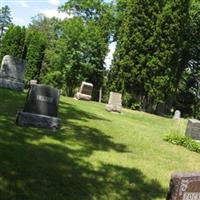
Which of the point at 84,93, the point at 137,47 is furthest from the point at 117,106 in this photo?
the point at 137,47

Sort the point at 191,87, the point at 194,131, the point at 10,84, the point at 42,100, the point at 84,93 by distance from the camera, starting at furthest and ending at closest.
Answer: the point at 191,87
the point at 84,93
the point at 10,84
the point at 194,131
the point at 42,100

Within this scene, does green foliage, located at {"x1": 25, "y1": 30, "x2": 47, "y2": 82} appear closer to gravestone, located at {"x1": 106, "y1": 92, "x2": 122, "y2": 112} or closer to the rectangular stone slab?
gravestone, located at {"x1": 106, "y1": 92, "x2": 122, "y2": 112}

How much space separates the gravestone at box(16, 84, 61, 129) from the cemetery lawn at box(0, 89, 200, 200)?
0.38 meters

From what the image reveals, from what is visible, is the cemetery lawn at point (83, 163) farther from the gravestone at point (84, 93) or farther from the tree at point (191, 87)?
the tree at point (191, 87)

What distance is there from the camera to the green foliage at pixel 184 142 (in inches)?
598

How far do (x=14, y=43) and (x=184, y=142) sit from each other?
27.7 metres

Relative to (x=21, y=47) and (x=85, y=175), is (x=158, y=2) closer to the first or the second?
(x=21, y=47)

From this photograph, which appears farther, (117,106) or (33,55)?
(33,55)

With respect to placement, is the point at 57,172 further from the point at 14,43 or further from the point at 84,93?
the point at 14,43

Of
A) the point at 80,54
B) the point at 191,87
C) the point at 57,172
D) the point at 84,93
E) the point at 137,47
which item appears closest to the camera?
the point at 57,172

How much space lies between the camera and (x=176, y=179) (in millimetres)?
4492

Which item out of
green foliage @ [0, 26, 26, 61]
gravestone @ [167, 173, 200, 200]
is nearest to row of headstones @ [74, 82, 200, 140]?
green foliage @ [0, 26, 26, 61]

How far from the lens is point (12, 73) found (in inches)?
920

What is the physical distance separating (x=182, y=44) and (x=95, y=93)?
1192cm
